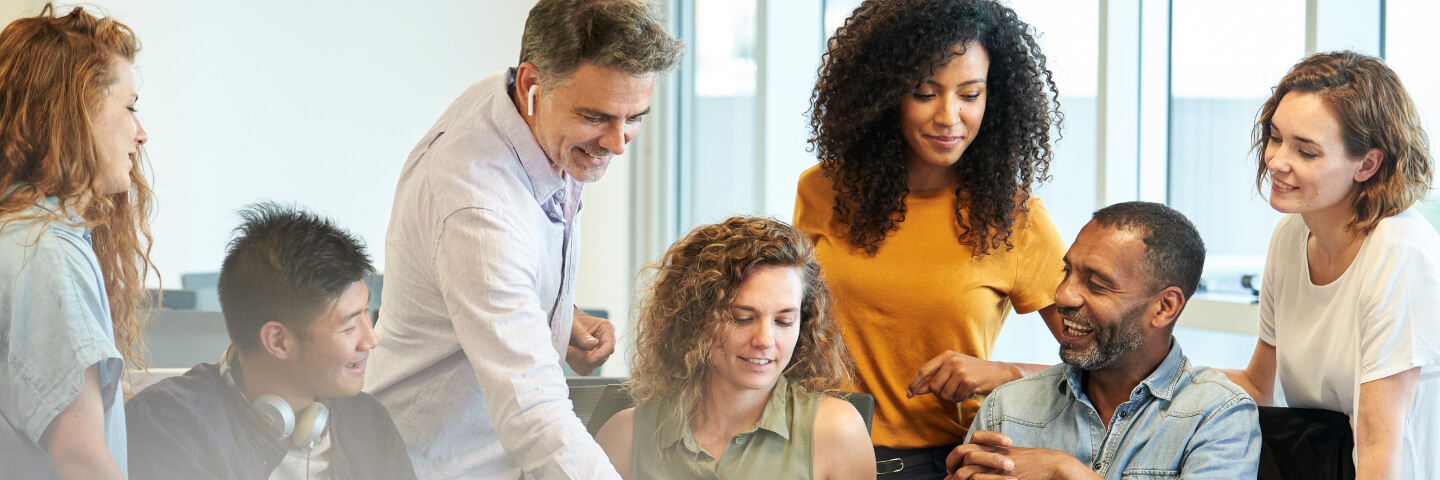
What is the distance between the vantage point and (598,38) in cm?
129

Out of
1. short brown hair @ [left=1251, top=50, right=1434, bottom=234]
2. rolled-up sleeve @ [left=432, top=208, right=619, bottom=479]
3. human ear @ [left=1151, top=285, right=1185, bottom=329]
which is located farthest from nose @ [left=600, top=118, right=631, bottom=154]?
short brown hair @ [left=1251, top=50, right=1434, bottom=234]

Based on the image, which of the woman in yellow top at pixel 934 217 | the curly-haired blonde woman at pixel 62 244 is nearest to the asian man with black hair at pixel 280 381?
the curly-haired blonde woman at pixel 62 244

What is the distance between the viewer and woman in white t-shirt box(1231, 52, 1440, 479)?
57.7 inches

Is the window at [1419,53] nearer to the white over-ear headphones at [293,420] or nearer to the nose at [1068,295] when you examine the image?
the nose at [1068,295]

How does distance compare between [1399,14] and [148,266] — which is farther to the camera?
[1399,14]

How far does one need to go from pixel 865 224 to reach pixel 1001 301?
0.80ft

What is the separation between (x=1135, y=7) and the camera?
8.97ft

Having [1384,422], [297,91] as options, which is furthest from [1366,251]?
[297,91]

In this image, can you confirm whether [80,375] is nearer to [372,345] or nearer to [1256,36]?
[372,345]

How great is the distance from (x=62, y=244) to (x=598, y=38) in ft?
1.95

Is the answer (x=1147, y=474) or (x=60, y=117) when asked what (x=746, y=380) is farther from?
(x=60, y=117)

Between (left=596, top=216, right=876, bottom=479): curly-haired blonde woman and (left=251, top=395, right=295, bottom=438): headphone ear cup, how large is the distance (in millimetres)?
434

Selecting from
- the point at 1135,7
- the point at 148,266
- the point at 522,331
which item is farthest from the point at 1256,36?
the point at 148,266


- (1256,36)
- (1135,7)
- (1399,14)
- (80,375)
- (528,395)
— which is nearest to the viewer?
(80,375)
